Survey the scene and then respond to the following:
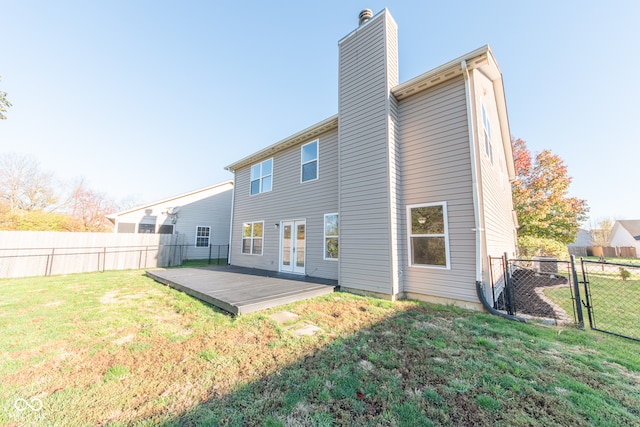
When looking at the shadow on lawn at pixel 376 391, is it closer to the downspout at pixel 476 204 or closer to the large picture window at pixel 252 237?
the downspout at pixel 476 204

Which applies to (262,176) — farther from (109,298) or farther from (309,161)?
(109,298)

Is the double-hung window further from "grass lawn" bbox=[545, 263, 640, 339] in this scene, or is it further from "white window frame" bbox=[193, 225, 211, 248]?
"grass lawn" bbox=[545, 263, 640, 339]

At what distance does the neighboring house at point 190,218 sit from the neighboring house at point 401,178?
35.0 feet

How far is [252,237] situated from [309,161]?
4454 millimetres

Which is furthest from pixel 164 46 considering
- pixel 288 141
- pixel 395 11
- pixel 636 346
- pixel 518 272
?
pixel 518 272

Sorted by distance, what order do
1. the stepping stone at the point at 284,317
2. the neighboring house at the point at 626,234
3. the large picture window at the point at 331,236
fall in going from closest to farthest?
the stepping stone at the point at 284,317
the large picture window at the point at 331,236
the neighboring house at the point at 626,234

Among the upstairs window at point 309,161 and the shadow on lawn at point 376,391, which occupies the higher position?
the upstairs window at point 309,161

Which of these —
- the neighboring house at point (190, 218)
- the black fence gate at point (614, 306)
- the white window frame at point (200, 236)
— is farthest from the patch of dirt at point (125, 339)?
the white window frame at point (200, 236)

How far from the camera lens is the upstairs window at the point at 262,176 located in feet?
32.4

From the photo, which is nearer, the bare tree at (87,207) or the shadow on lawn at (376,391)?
the shadow on lawn at (376,391)

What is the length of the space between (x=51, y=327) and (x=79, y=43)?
9551mm

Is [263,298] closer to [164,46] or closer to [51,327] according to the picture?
[51,327]

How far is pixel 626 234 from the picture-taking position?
30.0 m

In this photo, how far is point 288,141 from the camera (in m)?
8.73
